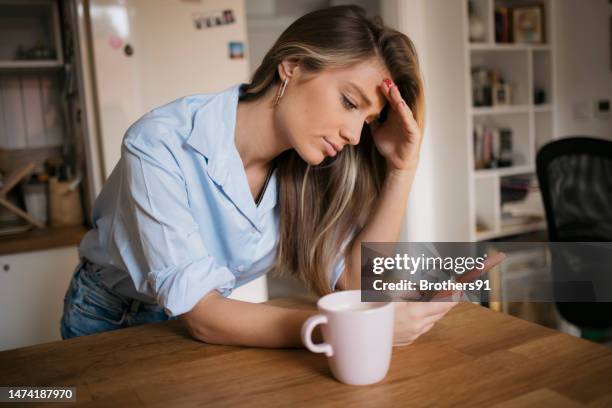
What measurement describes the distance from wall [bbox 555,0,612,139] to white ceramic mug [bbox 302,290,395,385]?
3082mm

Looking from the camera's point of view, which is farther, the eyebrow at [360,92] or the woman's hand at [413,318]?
the eyebrow at [360,92]

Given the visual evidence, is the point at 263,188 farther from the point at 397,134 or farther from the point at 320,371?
the point at 320,371

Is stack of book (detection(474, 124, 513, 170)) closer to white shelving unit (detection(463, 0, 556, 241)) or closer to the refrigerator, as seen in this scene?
white shelving unit (detection(463, 0, 556, 241))

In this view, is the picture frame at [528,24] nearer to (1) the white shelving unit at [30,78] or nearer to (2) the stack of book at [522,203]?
(2) the stack of book at [522,203]

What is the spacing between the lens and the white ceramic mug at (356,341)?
66 cm

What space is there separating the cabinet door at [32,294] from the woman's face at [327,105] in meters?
1.56

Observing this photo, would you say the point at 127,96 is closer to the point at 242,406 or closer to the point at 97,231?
the point at 97,231

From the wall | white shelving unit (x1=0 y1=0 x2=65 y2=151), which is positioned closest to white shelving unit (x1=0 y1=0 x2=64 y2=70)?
white shelving unit (x1=0 y1=0 x2=65 y2=151)

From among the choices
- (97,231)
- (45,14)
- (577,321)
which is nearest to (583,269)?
(577,321)

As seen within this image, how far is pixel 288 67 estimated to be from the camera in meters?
1.10

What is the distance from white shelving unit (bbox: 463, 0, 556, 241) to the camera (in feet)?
10.4

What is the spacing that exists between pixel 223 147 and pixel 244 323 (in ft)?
1.16

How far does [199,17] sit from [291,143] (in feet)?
5.08

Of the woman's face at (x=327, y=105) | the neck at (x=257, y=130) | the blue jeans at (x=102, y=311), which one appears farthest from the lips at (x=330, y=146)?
the blue jeans at (x=102, y=311)
